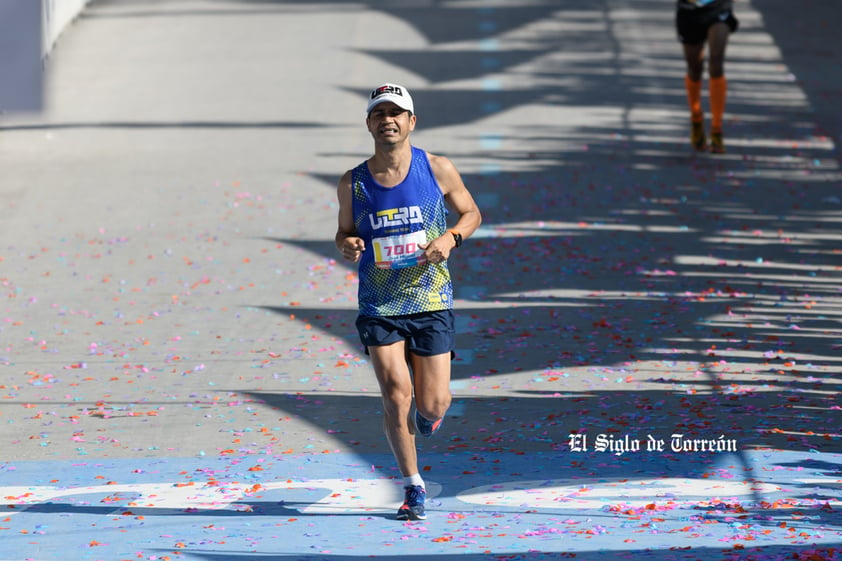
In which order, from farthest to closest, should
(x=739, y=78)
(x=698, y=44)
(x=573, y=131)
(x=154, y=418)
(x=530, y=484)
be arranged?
1. (x=739, y=78)
2. (x=573, y=131)
3. (x=698, y=44)
4. (x=154, y=418)
5. (x=530, y=484)

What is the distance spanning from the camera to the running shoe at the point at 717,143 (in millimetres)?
17047

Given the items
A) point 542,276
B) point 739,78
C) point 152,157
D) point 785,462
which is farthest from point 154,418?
point 739,78

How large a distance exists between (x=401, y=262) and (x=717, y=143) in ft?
33.9

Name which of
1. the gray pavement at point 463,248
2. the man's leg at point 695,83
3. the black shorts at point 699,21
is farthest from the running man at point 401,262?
the man's leg at point 695,83

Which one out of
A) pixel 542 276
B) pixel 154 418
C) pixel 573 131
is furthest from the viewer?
Result: pixel 573 131

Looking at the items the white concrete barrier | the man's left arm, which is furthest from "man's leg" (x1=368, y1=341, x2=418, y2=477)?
the white concrete barrier

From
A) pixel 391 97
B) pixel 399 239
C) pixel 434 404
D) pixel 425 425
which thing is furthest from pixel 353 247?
pixel 425 425

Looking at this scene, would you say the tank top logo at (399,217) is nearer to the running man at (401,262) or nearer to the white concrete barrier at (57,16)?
the running man at (401,262)

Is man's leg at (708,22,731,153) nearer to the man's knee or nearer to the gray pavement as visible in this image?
the gray pavement

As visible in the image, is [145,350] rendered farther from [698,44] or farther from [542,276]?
[698,44]

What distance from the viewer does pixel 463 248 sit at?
540 inches

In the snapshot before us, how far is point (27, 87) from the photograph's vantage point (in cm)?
734

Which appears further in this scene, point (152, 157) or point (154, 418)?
point (152, 157)

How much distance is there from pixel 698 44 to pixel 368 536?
10006 mm
